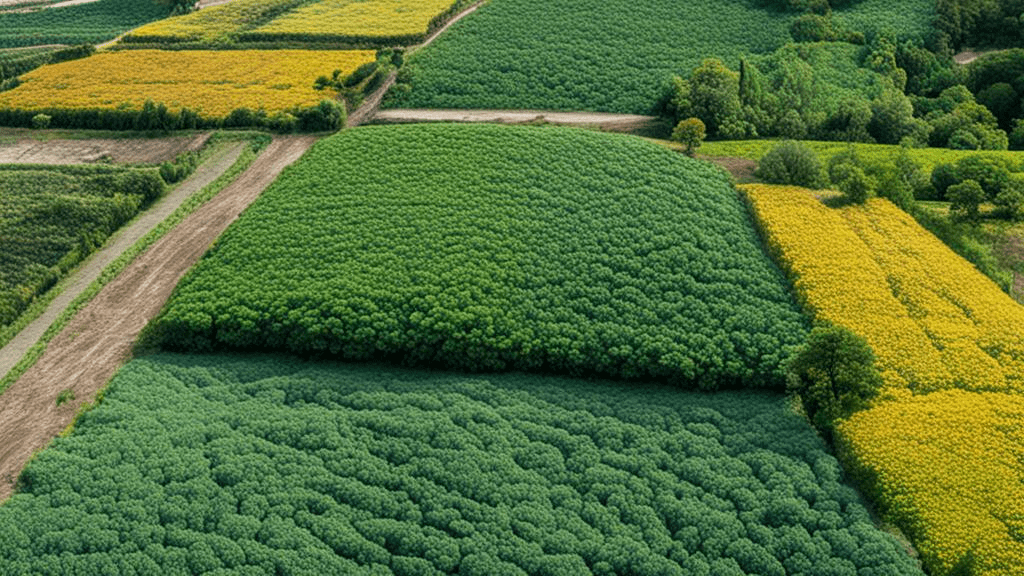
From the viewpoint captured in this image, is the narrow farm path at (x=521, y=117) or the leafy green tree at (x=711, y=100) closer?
the leafy green tree at (x=711, y=100)

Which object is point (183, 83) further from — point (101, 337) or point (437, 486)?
point (437, 486)

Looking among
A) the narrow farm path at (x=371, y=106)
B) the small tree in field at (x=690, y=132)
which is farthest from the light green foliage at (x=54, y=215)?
the small tree in field at (x=690, y=132)

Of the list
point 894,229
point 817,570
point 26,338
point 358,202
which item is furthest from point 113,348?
point 894,229

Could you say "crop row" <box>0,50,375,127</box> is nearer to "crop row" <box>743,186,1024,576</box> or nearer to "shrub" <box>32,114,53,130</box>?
"shrub" <box>32,114,53,130</box>

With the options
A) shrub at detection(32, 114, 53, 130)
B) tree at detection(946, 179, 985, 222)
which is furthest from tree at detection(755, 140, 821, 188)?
shrub at detection(32, 114, 53, 130)

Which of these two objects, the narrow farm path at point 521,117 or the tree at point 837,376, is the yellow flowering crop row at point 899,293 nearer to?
the tree at point 837,376

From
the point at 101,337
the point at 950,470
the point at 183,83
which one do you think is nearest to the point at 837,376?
the point at 950,470
